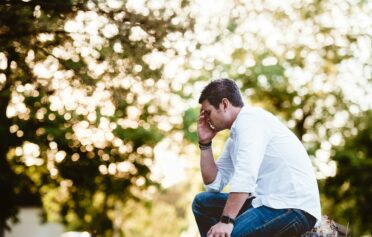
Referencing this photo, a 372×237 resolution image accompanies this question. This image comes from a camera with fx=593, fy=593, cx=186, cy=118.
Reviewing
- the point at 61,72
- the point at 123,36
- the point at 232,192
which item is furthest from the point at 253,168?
the point at 61,72

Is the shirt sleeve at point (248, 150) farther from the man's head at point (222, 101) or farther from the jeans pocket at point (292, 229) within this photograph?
the jeans pocket at point (292, 229)

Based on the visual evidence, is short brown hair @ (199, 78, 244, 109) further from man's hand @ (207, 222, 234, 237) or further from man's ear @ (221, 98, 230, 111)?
man's hand @ (207, 222, 234, 237)

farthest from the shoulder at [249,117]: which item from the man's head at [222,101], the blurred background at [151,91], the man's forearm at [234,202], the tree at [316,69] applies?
the tree at [316,69]

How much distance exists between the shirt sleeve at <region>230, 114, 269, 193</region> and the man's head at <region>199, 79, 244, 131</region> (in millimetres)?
212

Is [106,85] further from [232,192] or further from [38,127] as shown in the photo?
[38,127]

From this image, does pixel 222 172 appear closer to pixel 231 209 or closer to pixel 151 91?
pixel 231 209

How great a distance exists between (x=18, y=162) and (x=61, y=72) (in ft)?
32.7

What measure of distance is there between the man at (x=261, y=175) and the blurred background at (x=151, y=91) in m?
3.88

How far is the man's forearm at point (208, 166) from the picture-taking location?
488cm

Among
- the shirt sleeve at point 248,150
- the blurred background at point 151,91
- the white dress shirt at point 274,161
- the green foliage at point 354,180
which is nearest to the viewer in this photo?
the shirt sleeve at point 248,150

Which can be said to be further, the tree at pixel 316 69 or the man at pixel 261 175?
the tree at pixel 316 69

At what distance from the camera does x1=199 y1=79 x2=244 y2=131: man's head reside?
14.4 feet

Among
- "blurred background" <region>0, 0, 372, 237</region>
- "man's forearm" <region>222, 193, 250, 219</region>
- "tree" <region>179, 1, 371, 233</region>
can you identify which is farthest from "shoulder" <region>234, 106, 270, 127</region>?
"tree" <region>179, 1, 371, 233</region>

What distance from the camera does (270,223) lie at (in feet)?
13.6
